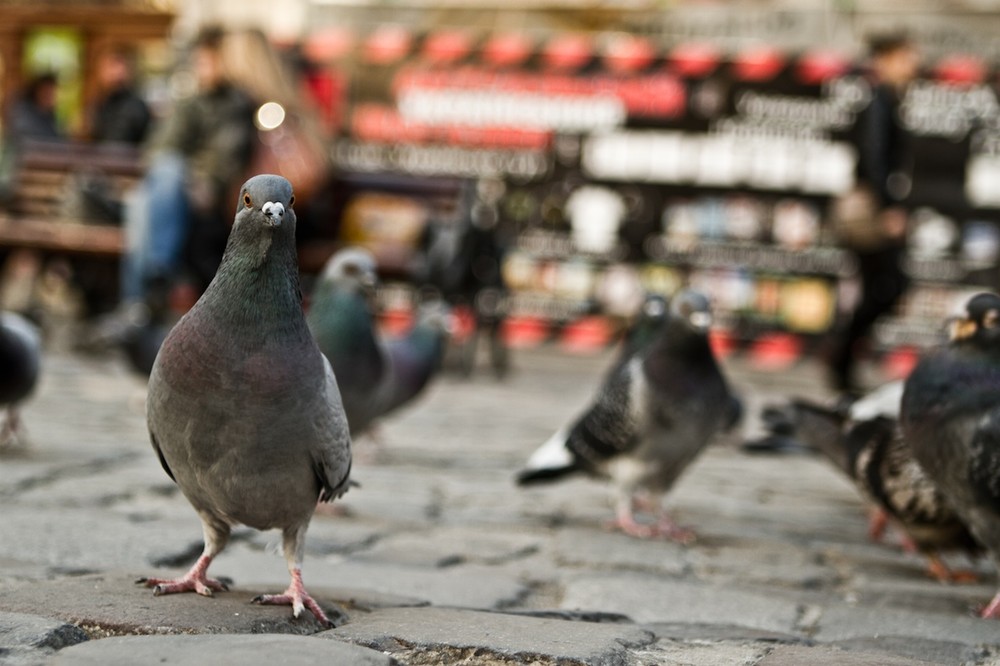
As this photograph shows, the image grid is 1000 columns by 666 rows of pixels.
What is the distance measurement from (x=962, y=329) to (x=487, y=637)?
1688 mm

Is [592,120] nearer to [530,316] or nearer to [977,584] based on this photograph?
[530,316]

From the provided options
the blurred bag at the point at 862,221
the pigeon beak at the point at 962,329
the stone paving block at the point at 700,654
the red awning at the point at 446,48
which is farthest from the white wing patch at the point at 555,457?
the red awning at the point at 446,48

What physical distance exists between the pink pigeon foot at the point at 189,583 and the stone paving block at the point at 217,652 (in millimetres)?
421

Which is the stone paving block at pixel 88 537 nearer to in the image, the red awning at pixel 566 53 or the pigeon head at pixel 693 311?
the pigeon head at pixel 693 311

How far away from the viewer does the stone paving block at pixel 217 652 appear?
8.00 feet

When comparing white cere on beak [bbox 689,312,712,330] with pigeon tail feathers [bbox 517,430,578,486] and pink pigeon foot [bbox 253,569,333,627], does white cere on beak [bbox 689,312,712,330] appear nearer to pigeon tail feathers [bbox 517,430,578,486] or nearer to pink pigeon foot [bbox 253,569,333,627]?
pigeon tail feathers [bbox 517,430,578,486]

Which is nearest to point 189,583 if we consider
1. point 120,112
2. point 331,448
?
point 331,448

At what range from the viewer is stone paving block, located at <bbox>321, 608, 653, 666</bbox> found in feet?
8.91

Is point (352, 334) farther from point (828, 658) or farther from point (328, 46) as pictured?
point (328, 46)

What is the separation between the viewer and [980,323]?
3.77 meters

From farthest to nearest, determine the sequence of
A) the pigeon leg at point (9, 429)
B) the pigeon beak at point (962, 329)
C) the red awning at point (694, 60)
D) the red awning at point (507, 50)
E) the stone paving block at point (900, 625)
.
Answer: the red awning at point (507, 50)
the red awning at point (694, 60)
the pigeon leg at point (9, 429)
the pigeon beak at point (962, 329)
the stone paving block at point (900, 625)

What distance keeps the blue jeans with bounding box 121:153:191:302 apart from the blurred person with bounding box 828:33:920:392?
419cm

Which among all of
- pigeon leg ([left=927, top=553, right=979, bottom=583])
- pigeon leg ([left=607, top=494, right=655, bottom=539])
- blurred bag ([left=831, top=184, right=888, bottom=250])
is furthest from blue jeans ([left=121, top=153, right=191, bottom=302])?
pigeon leg ([left=927, top=553, right=979, bottom=583])

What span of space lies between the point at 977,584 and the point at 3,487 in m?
2.98
